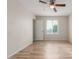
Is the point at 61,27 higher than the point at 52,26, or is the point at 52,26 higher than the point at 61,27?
the point at 52,26

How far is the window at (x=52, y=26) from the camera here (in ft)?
40.1

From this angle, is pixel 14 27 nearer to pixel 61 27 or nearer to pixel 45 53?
pixel 45 53

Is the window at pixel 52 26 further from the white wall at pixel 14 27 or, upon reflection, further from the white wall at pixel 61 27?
the white wall at pixel 14 27

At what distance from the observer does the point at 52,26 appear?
40.3 ft

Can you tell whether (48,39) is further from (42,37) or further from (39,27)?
(39,27)

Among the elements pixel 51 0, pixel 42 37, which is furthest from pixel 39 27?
pixel 51 0

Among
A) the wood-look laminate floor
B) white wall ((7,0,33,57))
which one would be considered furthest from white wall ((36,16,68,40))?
white wall ((7,0,33,57))

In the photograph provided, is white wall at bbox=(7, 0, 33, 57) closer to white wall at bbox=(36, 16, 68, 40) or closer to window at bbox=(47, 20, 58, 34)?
white wall at bbox=(36, 16, 68, 40)

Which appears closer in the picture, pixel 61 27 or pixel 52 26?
pixel 61 27

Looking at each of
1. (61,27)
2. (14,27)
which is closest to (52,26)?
(61,27)

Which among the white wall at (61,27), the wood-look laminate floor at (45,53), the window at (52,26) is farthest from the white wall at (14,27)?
the window at (52,26)

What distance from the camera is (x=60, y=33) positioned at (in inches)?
478

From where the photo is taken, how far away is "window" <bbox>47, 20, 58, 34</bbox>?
12227 millimetres
